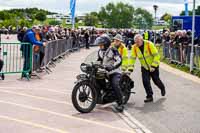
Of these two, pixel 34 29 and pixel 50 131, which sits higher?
pixel 34 29

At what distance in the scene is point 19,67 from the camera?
55.0 feet

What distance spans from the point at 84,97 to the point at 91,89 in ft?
0.77

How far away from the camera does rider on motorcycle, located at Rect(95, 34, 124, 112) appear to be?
9.70 metres

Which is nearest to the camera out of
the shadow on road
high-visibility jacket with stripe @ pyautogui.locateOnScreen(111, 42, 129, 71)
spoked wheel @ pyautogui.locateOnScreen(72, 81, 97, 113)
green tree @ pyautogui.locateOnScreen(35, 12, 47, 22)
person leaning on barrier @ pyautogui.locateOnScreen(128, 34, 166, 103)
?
spoked wheel @ pyautogui.locateOnScreen(72, 81, 97, 113)

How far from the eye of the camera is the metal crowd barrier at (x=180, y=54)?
709 inches

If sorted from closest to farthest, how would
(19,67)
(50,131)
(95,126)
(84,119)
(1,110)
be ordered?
(50,131), (95,126), (84,119), (1,110), (19,67)

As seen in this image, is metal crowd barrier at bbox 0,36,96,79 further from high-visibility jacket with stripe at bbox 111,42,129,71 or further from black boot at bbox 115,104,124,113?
black boot at bbox 115,104,124,113

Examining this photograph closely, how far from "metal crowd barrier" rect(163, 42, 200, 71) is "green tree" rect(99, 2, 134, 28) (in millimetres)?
71770

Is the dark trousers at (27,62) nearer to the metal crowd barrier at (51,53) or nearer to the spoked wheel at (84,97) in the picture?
the metal crowd barrier at (51,53)

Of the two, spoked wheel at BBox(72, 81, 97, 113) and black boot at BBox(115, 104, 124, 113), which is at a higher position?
spoked wheel at BBox(72, 81, 97, 113)

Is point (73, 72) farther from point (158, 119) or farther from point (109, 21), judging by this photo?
point (109, 21)

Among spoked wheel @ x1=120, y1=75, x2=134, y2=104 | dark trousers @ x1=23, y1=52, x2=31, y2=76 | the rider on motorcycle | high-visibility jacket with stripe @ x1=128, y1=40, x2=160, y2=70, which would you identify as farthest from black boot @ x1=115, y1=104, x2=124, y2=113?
dark trousers @ x1=23, y1=52, x2=31, y2=76

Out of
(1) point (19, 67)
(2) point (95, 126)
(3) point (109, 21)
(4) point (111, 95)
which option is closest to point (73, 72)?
(1) point (19, 67)

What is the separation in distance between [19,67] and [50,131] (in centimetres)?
935
